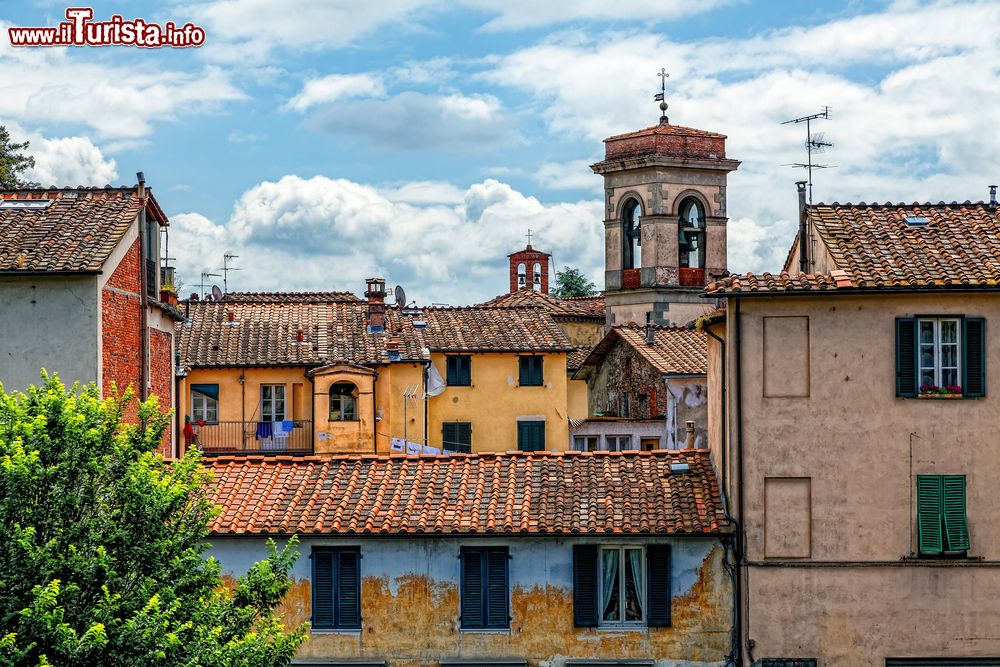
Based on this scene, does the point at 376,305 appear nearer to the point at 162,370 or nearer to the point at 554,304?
the point at 162,370

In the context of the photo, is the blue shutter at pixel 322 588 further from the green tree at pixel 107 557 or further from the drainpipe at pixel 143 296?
the drainpipe at pixel 143 296

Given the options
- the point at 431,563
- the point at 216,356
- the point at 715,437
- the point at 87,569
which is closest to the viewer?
the point at 87,569

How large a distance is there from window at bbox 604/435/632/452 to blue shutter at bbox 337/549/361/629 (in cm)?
3038

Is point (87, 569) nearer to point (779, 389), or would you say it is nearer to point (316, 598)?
point (316, 598)

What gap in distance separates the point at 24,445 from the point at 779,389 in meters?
12.1

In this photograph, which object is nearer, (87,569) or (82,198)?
(87,569)

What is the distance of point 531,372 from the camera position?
5153 cm

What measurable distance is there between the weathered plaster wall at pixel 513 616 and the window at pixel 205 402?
1016 inches

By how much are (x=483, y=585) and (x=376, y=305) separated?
29.9m

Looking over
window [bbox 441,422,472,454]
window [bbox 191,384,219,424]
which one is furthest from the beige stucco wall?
window [bbox 441,422,472,454]

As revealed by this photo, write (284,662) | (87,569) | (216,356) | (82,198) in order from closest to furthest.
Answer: (87,569)
(284,662)
(82,198)
(216,356)

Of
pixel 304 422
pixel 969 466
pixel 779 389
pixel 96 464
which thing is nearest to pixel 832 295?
pixel 779 389

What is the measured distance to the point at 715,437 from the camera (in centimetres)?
2534

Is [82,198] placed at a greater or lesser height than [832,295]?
greater
